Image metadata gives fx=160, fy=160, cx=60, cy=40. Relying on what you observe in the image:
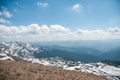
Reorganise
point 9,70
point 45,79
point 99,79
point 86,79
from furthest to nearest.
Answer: point 99,79
point 86,79
point 9,70
point 45,79

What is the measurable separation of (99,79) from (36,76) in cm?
1099

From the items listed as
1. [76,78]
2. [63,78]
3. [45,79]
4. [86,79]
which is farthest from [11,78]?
[86,79]

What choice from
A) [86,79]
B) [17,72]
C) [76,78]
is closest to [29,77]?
[17,72]

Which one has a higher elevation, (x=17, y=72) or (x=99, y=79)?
(x=17, y=72)

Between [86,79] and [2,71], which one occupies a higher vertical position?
[2,71]

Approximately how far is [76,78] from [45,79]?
5.27 m

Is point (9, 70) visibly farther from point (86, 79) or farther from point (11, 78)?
point (86, 79)

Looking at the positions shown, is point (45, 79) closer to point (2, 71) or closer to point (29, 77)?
point (29, 77)

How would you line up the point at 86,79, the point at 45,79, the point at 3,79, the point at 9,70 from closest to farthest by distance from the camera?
the point at 3,79
the point at 45,79
the point at 9,70
the point at 86,79

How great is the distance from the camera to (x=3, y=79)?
19.4 meters

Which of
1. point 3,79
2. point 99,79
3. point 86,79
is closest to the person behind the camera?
point 3,79

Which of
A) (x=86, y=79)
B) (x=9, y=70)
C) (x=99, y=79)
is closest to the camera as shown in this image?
(x=9, y=70)

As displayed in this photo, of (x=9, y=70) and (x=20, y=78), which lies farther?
(x=9, y=70)

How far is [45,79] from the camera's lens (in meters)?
21.0
